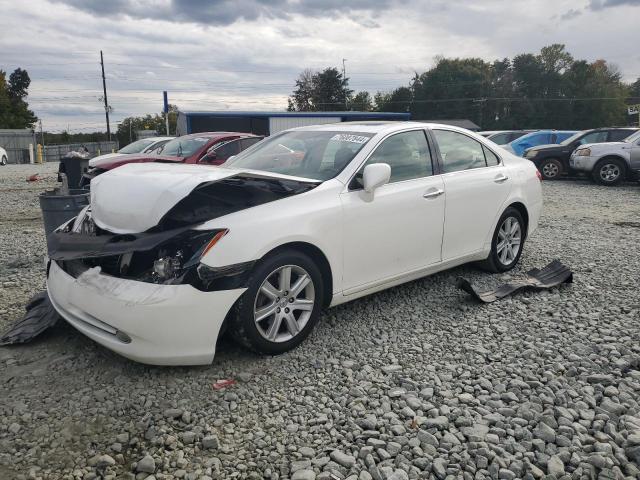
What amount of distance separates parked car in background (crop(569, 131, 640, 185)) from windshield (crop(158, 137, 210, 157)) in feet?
34.7

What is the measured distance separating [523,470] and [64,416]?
238cm

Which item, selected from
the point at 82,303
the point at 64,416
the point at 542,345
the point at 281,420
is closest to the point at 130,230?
the point at 82,303

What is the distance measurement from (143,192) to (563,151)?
50.6 ft

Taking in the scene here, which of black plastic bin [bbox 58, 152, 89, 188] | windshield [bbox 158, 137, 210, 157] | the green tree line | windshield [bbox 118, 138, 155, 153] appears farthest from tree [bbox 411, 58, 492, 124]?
black plastic bin [bbox 58, 152, 89, 188]

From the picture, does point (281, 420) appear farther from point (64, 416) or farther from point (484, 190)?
point (484, 190)

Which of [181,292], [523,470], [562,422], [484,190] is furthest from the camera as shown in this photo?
[484,190]

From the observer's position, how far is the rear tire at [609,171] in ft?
46.5

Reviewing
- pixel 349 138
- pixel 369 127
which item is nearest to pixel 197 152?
pixel 369 127

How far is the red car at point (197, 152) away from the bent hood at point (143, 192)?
5967mm

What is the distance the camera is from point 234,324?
3291mm

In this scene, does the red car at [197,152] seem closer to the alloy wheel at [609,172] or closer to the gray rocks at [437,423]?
the gray rocks at [437,423]

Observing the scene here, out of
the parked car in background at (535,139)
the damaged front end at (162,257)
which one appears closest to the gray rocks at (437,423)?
the damaged front end at (162,257)

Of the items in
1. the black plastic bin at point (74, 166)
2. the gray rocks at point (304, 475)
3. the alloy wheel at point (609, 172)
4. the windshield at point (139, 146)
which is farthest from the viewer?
the windshield at point (139, 146)

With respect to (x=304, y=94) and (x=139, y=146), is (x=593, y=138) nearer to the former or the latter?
(x=139, y=146)
